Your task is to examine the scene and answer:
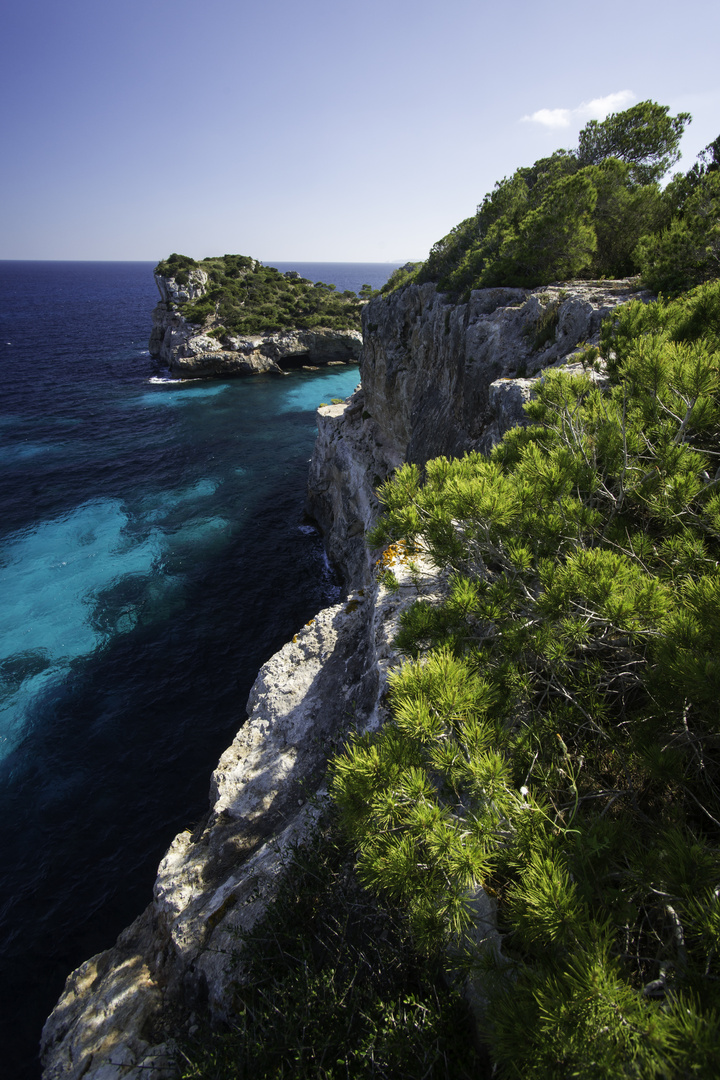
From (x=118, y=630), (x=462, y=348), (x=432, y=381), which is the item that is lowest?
(x=118, y=630)

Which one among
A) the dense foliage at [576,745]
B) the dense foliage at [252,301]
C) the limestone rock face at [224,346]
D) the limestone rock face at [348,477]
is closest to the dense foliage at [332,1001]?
the dense foliage at [576,745]

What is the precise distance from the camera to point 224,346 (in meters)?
60.4

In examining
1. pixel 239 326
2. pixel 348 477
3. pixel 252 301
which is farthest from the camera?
pixel 252 301

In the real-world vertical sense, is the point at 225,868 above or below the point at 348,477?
below

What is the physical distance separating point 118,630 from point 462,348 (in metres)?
18.8

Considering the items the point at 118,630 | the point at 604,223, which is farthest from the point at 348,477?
the point at 604,223

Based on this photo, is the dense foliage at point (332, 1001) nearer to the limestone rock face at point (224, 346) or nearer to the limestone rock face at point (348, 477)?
the limestone rock face at point (348, 477)

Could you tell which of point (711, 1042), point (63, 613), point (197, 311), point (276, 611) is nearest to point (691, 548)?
point (711, 1042)

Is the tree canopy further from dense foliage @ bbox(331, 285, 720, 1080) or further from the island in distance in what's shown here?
the island in distance

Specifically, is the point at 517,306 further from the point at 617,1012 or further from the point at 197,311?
the point at 197,311

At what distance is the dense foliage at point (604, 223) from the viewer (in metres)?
10.9

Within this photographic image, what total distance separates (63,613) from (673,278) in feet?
85.1

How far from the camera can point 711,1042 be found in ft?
6.95

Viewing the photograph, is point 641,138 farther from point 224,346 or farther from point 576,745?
point 224,346
